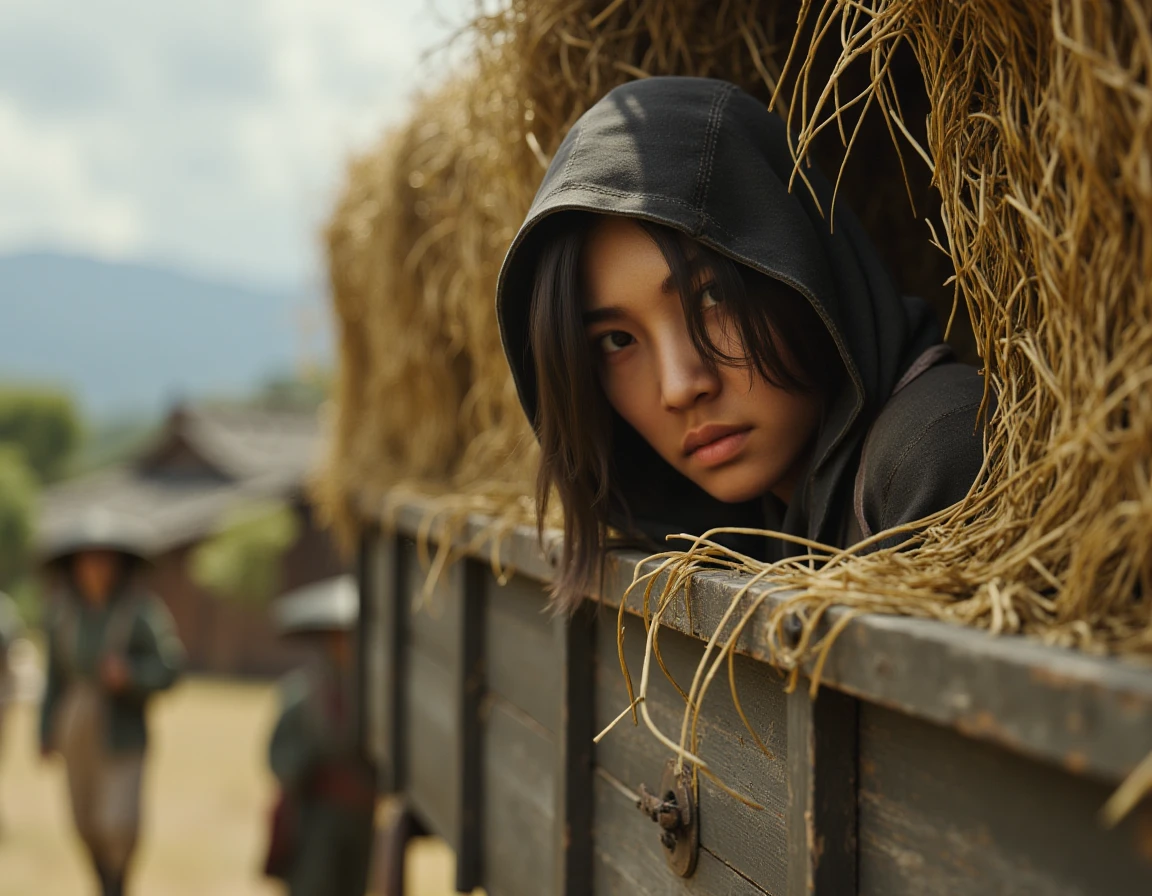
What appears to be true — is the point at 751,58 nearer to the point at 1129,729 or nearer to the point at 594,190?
the point at 594,190

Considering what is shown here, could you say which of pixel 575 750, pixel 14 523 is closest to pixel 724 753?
pixel 575 750

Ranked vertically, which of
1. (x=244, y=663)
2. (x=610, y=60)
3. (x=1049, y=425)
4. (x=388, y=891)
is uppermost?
(x=610, y=60)

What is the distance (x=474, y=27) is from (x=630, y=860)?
4.33 feet

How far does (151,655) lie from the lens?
5.11 metres

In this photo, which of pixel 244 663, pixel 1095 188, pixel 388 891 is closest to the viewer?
pixel 1095 188

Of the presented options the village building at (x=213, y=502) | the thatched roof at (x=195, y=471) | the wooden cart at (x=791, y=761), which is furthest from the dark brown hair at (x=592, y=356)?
the thatched roof at (x=195, y=471)

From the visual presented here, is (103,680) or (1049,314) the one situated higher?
(1049,314)

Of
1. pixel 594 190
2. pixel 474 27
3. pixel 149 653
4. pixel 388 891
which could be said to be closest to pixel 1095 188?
pixel 594 190

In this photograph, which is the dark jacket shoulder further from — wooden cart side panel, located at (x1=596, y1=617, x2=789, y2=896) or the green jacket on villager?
the green jacket on villager

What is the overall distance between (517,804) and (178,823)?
7.81 meters

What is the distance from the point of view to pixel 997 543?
90 centimetres

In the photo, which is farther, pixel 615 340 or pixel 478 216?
pixel 478 216

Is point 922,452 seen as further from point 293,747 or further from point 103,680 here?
point 103,680

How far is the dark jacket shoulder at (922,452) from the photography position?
3.78 ft
